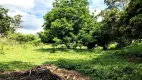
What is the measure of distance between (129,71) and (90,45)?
65.7 feet

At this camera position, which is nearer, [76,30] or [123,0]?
[76,30]

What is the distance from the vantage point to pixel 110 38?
30.1 m

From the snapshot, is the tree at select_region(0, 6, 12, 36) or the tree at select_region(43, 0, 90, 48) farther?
the tree at select_region(0, 6, 12, 36)

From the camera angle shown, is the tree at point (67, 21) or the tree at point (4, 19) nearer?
the tree at point (67, 21)

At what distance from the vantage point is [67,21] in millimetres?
27984

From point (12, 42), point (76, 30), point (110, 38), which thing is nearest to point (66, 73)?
point (76, 30)

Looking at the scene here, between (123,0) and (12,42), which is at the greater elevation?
(123,0)

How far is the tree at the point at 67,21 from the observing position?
27312 millimetres

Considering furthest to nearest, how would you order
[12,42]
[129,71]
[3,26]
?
[3,26] < [12,42] < [129,71]

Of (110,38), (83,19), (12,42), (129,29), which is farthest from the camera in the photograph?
(12,42)

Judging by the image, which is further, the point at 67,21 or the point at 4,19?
the point at 4,19

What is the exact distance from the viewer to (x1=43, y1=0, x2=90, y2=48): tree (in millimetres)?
27312

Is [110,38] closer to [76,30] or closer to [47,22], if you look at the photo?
[76,30]

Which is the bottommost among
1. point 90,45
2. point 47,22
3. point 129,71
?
point 129,71
